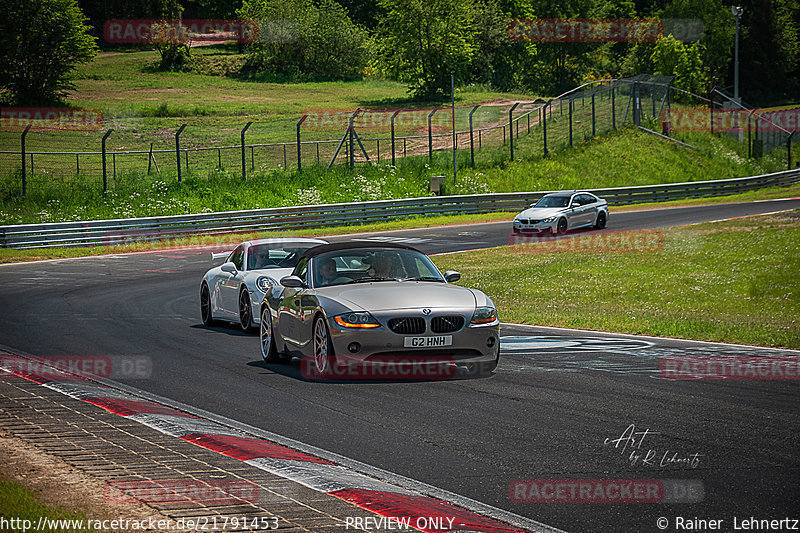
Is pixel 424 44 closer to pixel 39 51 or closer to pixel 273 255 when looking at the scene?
pixel 39 51

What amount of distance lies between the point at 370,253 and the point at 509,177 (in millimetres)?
41203

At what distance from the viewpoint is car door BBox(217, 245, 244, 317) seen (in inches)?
605

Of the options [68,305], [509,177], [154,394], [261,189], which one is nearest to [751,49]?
[509,177]

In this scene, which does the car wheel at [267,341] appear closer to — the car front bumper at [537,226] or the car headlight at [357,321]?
the car headlight at [357,321]

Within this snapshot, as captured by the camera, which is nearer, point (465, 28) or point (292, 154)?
point (292, 154)

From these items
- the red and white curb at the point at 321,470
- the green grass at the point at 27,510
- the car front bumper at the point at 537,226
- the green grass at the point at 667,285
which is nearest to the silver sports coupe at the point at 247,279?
the green grass at the point at 667,285

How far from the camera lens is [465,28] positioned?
319ft

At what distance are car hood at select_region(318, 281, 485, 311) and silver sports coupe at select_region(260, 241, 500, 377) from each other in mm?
10

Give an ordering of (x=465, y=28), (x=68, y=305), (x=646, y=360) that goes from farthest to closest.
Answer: (x=465, y=28), (x=68, y=305), (x=646, y=360)

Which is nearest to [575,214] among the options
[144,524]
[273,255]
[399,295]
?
[273,255]

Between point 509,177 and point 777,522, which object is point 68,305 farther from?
point 509,177

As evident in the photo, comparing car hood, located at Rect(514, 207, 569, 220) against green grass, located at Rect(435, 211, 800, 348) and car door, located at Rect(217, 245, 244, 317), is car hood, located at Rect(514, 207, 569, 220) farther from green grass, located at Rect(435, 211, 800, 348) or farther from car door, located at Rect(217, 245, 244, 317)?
car door, located at Rect(217, 245, 244, 317)

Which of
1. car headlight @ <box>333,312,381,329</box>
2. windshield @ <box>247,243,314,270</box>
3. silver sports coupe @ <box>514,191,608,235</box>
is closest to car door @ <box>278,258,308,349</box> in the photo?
car headlight @ <box>333,312,381,329</box>

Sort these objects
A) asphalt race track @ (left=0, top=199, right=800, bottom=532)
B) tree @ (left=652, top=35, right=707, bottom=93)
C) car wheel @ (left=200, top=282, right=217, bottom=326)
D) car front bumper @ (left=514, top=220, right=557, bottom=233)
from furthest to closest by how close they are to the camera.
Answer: tree @ (left=652, top=35, right=707, bottom=93) → car front bumper @ (left=514, top=220, right=557, bottom=233) → car wheel @ (left=200, top=282, right=217, bottom=326) → asphalt race track @ (left=0, top=199, right=800, bottom=532)
